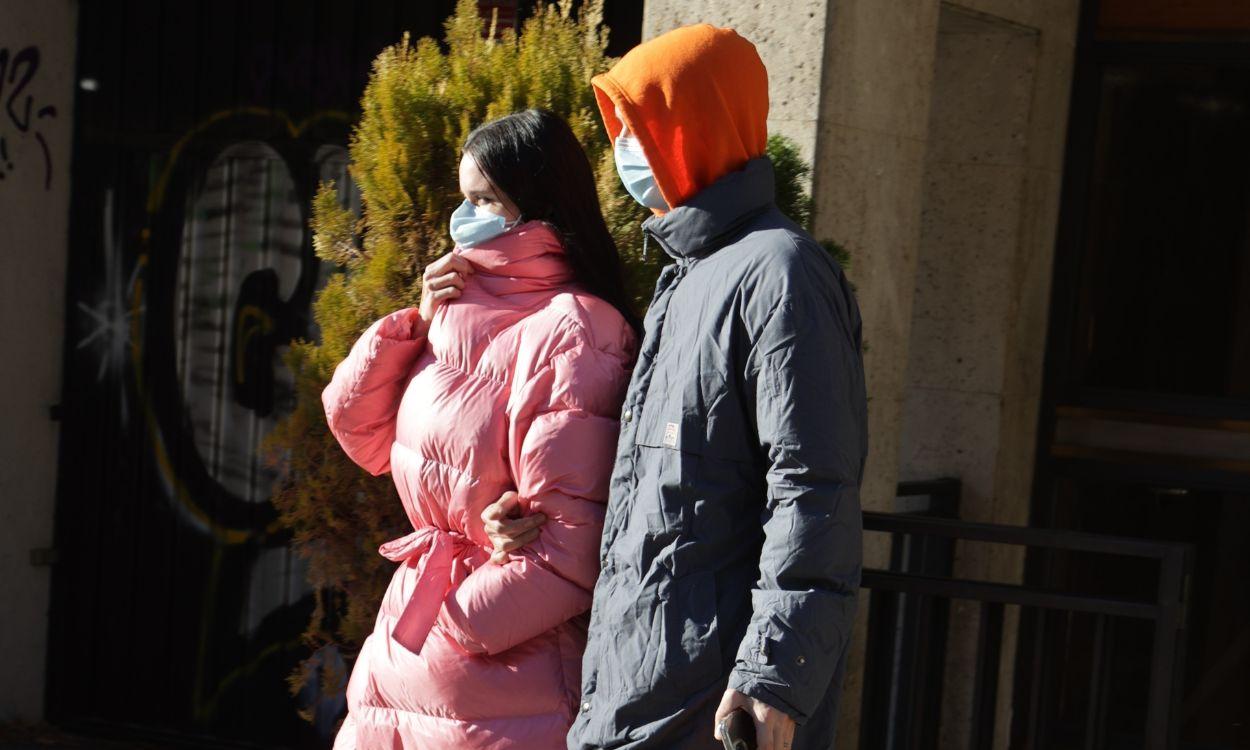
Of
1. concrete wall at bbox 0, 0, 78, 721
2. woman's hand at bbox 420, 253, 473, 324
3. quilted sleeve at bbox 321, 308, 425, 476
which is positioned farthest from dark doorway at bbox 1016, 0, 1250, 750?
concrete wall at bbox 0, 0, 78, 721

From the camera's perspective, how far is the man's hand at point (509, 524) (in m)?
2.72

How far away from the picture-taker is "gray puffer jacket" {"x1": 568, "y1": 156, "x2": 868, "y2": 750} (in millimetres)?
2160

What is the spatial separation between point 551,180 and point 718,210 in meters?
0.60

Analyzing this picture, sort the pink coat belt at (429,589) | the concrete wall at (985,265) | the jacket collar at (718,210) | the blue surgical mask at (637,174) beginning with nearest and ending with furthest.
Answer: the jacket collar at (718,210), the blue surgical mask at (637,174), the pink coat belt at (429,589), the concrete wall at (985,265)

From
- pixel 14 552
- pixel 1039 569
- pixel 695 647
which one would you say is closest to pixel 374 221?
pixel 695 647

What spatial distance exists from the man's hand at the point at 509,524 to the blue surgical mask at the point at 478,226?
0.53 m

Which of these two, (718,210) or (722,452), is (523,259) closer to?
(718,210)

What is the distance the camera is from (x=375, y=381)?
10.2 ft

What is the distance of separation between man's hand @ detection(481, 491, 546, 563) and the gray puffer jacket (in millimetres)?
246

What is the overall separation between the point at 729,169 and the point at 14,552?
4953 millimetres

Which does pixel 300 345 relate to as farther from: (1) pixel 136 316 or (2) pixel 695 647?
(1) pixel 136 316

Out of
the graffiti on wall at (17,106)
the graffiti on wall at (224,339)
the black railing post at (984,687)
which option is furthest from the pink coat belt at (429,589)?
the graffiti on wall at (17,106)

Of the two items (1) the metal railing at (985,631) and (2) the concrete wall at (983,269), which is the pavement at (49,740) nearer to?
(2) the concrete wall at (983,269)

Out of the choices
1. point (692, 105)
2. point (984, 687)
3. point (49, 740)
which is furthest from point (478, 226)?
point (49, 740)
